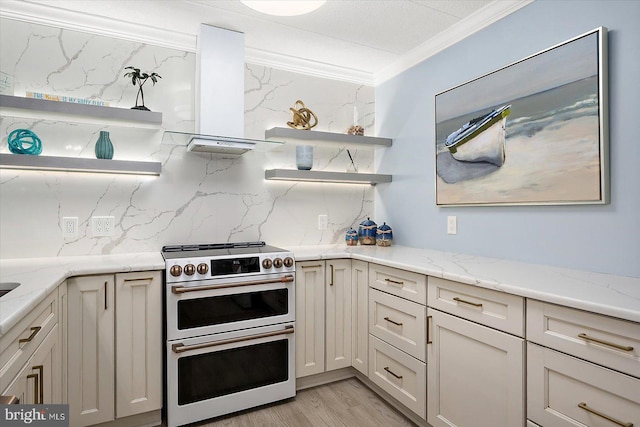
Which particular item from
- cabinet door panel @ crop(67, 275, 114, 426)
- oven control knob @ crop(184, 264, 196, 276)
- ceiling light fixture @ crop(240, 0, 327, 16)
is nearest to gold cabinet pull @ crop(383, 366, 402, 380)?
oven control knob @ crop(184, 264, 196, 276)

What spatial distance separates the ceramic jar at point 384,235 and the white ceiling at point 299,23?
129cm

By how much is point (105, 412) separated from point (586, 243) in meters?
2.53

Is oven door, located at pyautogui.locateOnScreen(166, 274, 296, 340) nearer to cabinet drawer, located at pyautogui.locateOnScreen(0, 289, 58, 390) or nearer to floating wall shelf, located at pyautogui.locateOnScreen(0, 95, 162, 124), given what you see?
cabinet drawer, located at pyautogui.locateOnScreen(0, 289, 58, 390)

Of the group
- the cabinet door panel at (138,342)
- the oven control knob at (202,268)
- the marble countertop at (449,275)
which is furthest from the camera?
the oven control knob at (202,268)

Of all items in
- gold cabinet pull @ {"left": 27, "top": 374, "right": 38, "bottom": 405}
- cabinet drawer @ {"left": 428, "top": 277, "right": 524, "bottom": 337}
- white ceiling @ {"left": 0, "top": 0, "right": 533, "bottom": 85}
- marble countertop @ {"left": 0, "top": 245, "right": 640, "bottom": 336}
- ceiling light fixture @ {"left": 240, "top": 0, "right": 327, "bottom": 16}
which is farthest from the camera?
white ceiling @ {"left": 0, "top": 0, "right": 533, "bottom": 85}

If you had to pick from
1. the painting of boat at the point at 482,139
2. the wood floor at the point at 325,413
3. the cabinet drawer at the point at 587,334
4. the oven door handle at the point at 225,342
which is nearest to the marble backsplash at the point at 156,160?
the oven door handle at the point at 225,342

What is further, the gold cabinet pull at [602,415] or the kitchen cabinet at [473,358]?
the kitchen cabinet at [473,358]

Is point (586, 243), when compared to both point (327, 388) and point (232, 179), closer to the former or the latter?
point (327, 388)

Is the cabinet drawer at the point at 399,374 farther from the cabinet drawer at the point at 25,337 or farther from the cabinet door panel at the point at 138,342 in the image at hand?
the cabinet drawer at the point at 25,337

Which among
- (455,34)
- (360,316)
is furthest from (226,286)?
(455,34)

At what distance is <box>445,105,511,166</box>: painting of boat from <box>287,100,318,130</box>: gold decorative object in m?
1.06

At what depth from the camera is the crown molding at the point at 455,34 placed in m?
2.09

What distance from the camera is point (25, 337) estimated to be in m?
1.26

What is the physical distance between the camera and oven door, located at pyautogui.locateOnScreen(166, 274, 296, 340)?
200cm
